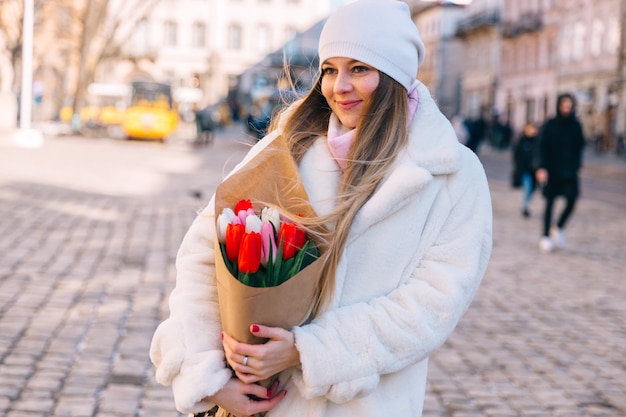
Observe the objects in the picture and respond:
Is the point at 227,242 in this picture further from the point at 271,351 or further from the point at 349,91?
the point at 349,91

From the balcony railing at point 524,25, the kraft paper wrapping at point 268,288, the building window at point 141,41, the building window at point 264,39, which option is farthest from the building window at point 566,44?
the kraft paper wrapping at point 268,288

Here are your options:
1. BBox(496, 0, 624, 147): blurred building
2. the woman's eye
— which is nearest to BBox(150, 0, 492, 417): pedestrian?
the woman's eye

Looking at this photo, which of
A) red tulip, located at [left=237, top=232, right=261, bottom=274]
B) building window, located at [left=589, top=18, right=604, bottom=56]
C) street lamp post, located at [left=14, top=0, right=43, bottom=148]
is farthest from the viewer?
building window, located at [left=589, top=18, right=604, bottom=56]

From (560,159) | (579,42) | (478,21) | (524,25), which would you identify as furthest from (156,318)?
(478,21)

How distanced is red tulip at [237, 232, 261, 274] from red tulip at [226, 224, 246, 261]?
40 millimetres

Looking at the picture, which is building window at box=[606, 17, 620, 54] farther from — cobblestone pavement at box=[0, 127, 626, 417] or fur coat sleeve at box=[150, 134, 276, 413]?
fur coat sleeve at box=[150, 134, 276, 413]

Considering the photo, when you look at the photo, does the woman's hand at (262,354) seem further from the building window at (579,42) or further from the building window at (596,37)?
the building window at (579,42)

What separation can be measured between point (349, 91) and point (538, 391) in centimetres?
346

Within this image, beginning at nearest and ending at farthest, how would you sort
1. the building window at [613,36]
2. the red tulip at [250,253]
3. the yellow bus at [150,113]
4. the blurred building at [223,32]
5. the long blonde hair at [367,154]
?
the red tulip at [250,253], the long blonde hair at [367,154], the yellow bus at [150,113], the building window at [613,36], the blurred building at [223,32]

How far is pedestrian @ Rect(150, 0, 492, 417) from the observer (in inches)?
Result: 90.0

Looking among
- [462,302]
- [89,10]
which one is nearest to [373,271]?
[462,302]

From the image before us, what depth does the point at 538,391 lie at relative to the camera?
18.0ft

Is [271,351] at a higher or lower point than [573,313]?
higher

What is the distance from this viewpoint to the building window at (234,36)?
3612 inches
